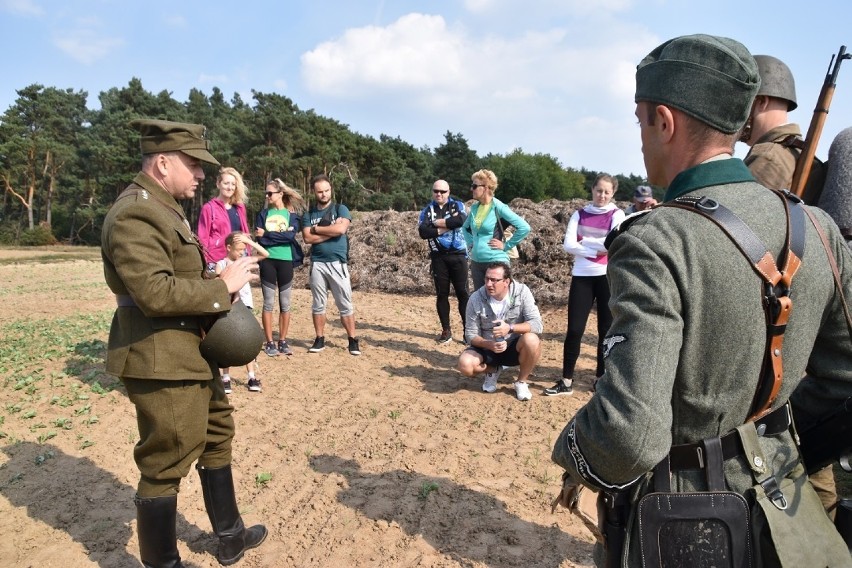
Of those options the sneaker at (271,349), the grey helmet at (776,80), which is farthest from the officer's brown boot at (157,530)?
the sneaker at (271,349)

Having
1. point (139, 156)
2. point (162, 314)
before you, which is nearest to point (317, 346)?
point (162, 314)

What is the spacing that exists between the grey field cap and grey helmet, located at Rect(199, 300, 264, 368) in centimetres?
227

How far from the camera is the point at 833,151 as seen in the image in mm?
2389

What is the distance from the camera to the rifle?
2383 millimetres

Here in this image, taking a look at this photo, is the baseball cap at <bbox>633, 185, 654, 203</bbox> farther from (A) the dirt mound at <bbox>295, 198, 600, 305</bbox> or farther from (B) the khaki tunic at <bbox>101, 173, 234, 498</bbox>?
(B) the khaki tunic at <bbox>101, 173, 234, 498</bbox>

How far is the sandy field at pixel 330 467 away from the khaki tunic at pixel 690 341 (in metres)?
2.08

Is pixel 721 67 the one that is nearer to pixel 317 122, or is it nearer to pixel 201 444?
pixel 201 444

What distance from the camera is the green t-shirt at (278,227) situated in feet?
22.8

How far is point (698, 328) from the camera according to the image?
132cm

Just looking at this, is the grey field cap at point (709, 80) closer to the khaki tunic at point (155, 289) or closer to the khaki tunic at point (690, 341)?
the khaki tunic at point (690, 341)

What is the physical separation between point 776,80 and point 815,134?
0.34 meters

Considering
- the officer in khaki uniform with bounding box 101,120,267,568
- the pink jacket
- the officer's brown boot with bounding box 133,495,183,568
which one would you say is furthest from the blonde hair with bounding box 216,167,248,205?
the officer's brown boot with bounding box 133,495,183,568

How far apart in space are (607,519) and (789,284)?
77 cm

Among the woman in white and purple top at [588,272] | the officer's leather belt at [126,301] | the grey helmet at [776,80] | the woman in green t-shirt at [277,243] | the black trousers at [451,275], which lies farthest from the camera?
the black trousers at [451,275]
